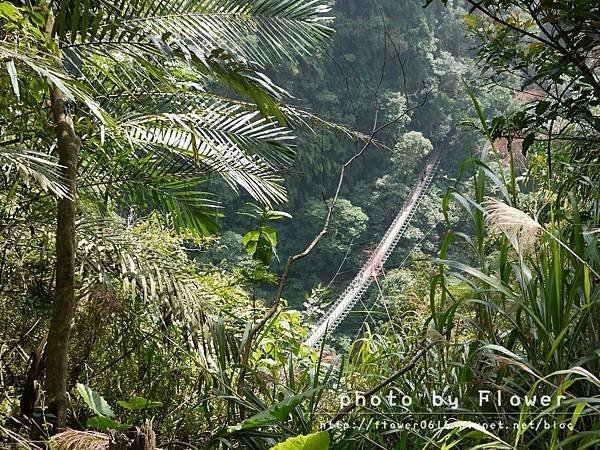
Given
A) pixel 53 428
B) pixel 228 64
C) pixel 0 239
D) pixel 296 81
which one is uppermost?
pixel 296 81

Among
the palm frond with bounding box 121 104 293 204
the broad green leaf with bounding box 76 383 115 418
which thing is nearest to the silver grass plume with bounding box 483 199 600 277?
the broad green leaf with bounding box 76 383 115 418

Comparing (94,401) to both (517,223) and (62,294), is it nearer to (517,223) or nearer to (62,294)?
(62,294)

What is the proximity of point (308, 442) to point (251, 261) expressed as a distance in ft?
3.79

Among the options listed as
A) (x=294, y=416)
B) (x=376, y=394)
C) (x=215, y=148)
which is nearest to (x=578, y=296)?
(x=376, y=394)

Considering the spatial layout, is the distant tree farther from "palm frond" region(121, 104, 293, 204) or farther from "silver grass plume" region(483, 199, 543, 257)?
"silver grass plume" region(483, 199, 543, 257)

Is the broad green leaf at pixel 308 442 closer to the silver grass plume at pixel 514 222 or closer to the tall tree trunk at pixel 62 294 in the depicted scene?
the silver grass plume at pixel 514 222

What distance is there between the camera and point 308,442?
885 mm

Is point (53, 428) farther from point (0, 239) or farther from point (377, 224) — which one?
point (377, 224)

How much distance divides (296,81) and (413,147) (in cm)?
375

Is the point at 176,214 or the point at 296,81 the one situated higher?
the point at 296,81

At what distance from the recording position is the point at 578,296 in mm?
1183

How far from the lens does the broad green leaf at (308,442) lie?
88cm

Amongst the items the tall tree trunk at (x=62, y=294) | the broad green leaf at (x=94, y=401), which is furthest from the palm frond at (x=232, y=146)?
the broad green leaf at (x=94, y=401)

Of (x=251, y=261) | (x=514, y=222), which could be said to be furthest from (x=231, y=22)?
(x=514, y=222)
